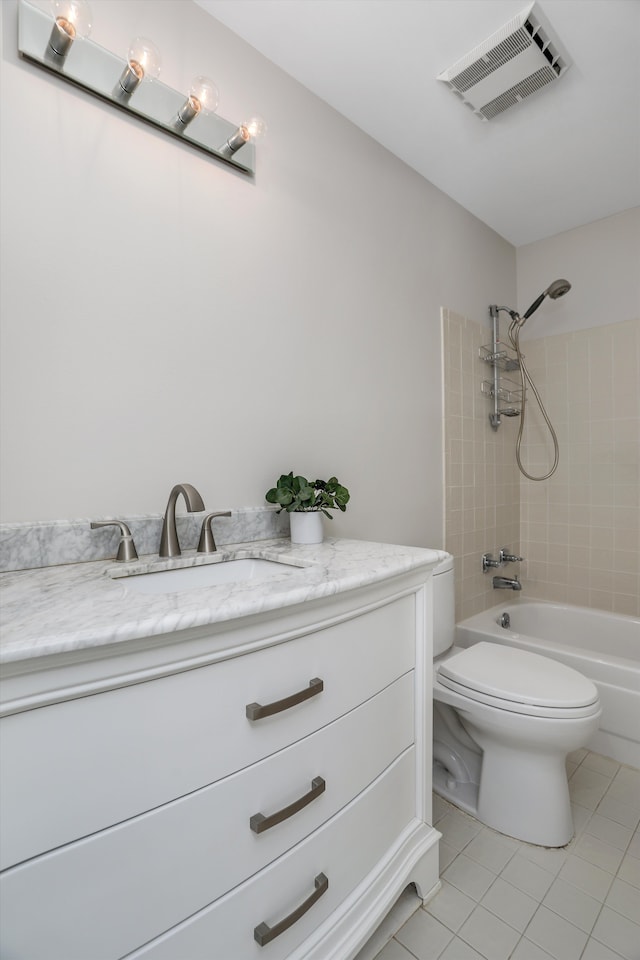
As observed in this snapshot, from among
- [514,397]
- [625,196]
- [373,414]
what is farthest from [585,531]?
[625,196]

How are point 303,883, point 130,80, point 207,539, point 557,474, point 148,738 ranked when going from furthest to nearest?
point 557,474
point 207,539
point 130,80
point 303,883
point 148,738

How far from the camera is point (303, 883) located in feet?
2.85

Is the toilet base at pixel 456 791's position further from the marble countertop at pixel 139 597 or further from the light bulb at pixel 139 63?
the light bulb at pixel 139 63

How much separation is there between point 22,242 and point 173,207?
0.41 metres

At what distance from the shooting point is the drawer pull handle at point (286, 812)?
2.51ft

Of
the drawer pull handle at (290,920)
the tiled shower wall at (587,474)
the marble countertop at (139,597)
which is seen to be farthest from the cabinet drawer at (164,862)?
the tiled shower wall at (587,474)

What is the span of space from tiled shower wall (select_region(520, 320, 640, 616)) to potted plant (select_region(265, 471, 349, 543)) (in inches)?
73.6

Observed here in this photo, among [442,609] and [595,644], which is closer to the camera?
[442,609]

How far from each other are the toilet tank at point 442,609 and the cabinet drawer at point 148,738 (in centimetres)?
83

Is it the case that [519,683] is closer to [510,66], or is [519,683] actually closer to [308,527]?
[308,527]

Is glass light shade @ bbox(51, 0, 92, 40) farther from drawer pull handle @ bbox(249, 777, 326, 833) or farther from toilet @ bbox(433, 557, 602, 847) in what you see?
toilet @ bbox(433, 557, 602, 847)

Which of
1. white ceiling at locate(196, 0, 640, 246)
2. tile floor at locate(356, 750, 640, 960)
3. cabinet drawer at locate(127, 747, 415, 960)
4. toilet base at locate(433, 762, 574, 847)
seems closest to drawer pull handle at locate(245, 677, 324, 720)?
cabinet drawer at locate(127, 747, 415, 960)

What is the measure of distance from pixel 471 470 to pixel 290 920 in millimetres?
1971

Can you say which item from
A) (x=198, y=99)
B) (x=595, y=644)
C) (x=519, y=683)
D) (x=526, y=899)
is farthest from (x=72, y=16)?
(x=595, y=644)
